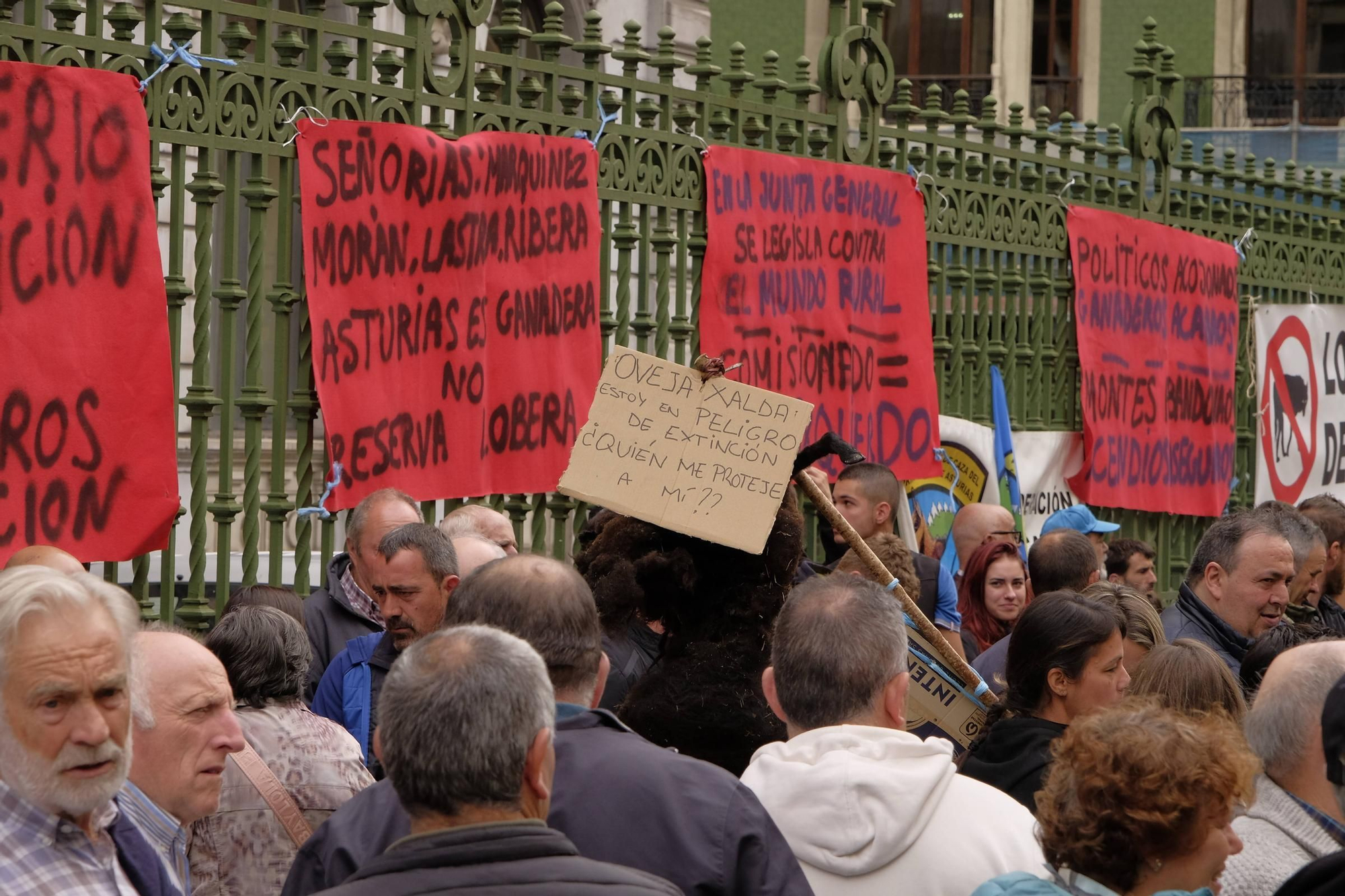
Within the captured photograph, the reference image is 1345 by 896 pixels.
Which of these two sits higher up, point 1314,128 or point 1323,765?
point 1314,128

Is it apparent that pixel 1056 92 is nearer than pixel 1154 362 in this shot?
No

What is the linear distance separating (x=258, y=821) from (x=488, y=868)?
1592 millimetres

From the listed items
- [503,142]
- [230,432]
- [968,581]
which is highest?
[503,142]

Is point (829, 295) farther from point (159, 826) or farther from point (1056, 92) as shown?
point (1056, 92)

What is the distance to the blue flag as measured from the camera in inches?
380

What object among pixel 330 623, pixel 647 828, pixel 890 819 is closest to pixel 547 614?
pixel 647 828

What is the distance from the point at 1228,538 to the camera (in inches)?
272

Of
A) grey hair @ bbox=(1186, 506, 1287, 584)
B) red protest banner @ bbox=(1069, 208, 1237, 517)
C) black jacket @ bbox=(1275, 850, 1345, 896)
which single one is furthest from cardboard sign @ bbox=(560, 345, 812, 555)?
red protest banner @ bbox=(1069, 208, 1237, 517)

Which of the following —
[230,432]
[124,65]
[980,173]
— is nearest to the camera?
[124,65]

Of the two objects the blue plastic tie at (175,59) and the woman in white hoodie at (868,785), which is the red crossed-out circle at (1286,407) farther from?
the woman in white hoodie at (868,785)

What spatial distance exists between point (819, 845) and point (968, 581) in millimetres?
4079

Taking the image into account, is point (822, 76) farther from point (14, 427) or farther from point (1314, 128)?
point (1314, 128)

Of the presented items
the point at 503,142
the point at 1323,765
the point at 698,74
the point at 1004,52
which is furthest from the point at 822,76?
the point at 1004,52

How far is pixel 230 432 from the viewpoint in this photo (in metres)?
6.25
